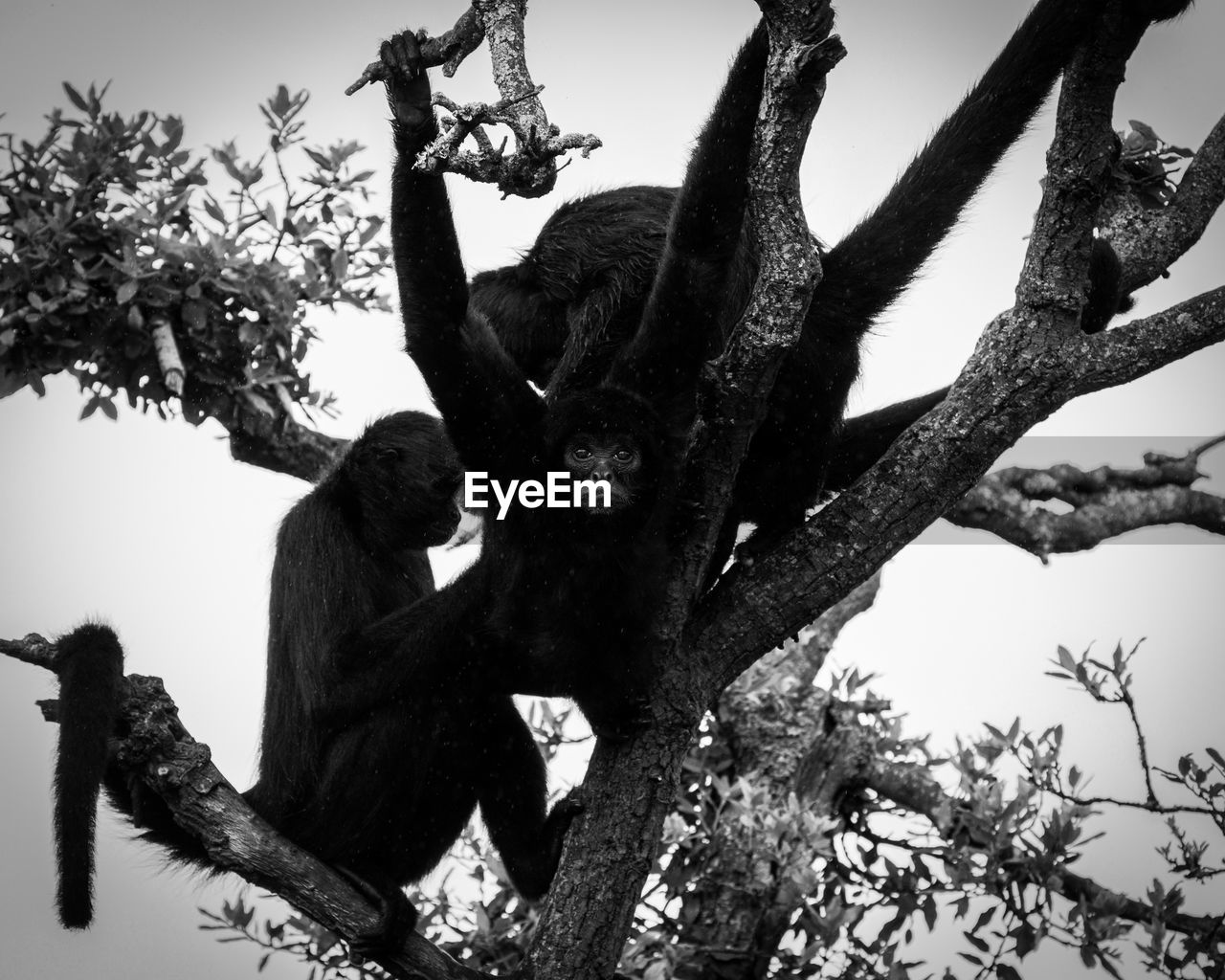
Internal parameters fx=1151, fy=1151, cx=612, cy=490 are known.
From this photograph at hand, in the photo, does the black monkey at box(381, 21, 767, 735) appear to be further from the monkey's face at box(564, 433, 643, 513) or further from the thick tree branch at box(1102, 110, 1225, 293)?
the thick tree branch at box(1102, 110, 1225, 293)

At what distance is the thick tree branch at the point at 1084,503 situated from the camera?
5664 mm

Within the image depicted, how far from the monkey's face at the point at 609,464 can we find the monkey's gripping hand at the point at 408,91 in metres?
0.86

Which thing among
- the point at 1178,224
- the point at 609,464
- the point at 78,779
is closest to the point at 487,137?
the point at 609,464

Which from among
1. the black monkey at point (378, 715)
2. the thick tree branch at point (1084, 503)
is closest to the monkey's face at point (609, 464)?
the black monkey at point (378, 715)

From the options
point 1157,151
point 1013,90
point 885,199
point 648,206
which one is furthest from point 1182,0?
point 648,206

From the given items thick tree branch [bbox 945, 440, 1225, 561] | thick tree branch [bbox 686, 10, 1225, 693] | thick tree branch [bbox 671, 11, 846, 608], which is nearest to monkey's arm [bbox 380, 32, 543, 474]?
thick tree branch [bbox 671, 11, 846, 608]

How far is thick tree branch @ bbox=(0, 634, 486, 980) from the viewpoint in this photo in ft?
11.2

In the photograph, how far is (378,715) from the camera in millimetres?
3740

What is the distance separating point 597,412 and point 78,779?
179 cm

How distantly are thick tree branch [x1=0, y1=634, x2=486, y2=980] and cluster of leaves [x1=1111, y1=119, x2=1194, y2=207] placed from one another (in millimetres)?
3732

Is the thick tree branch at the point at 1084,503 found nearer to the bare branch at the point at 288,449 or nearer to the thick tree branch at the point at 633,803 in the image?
the thick tree branch at the point at 633,803

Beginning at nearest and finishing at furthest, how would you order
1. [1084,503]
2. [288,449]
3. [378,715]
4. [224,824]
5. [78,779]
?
[78,779], [224,824], [378,715], [288,449], [1084,503]

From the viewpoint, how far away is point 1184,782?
179 inches

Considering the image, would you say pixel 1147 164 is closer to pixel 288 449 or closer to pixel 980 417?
pixel 980 417
